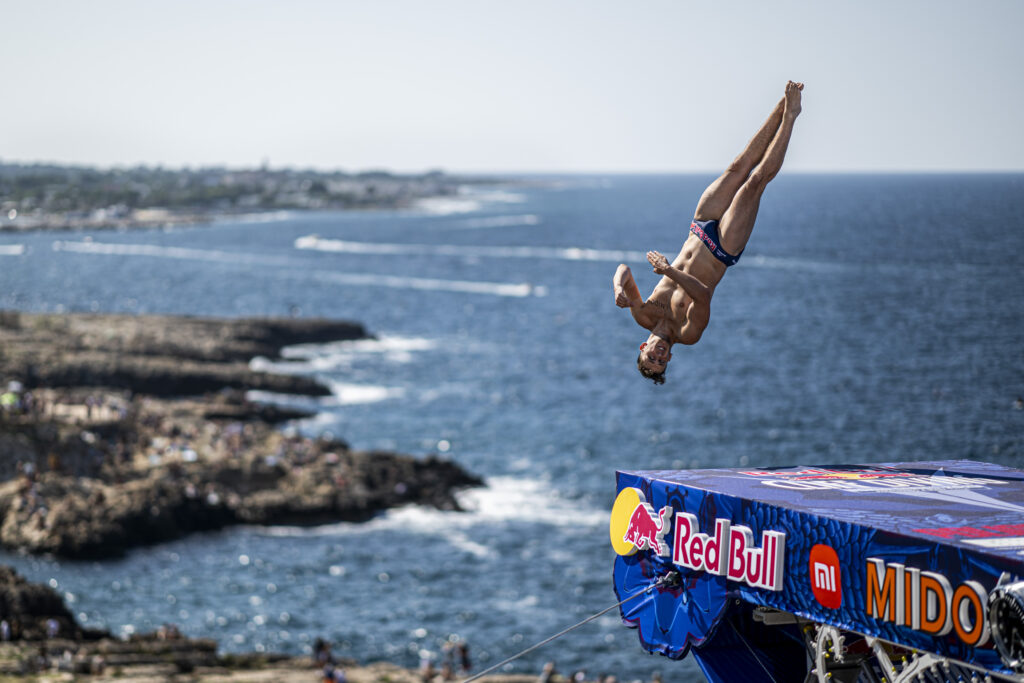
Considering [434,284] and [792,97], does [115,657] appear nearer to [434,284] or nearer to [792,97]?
[792,97]

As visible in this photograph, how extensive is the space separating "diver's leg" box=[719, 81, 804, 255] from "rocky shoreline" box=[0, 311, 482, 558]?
120 ft

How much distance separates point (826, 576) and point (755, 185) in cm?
395

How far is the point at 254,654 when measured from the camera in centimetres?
3266

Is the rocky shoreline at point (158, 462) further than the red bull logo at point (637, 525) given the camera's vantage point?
Yes

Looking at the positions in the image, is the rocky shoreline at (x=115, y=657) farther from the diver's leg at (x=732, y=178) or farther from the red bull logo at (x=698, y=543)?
the diver's leg at (x=732, y=178)

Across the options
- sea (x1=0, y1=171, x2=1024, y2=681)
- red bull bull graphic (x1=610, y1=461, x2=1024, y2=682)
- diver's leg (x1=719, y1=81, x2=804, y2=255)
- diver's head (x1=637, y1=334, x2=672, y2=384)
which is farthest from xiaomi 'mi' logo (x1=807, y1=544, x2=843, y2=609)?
sea (x1=0, y1=171, x2=1024, y2=681)

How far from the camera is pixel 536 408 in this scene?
67688mm

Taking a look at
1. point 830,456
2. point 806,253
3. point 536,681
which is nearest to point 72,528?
point 536,681

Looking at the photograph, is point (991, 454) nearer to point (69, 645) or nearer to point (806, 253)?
point (69, 645)

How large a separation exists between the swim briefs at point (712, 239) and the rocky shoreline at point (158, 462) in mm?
36318

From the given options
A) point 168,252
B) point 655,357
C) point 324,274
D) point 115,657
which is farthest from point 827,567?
point 168,252

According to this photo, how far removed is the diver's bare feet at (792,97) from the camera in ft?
34.1

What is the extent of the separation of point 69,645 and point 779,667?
85.6 feet

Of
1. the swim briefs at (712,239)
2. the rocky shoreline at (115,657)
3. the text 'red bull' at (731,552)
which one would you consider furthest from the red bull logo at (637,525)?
the rocky shoreline at (115,657)
